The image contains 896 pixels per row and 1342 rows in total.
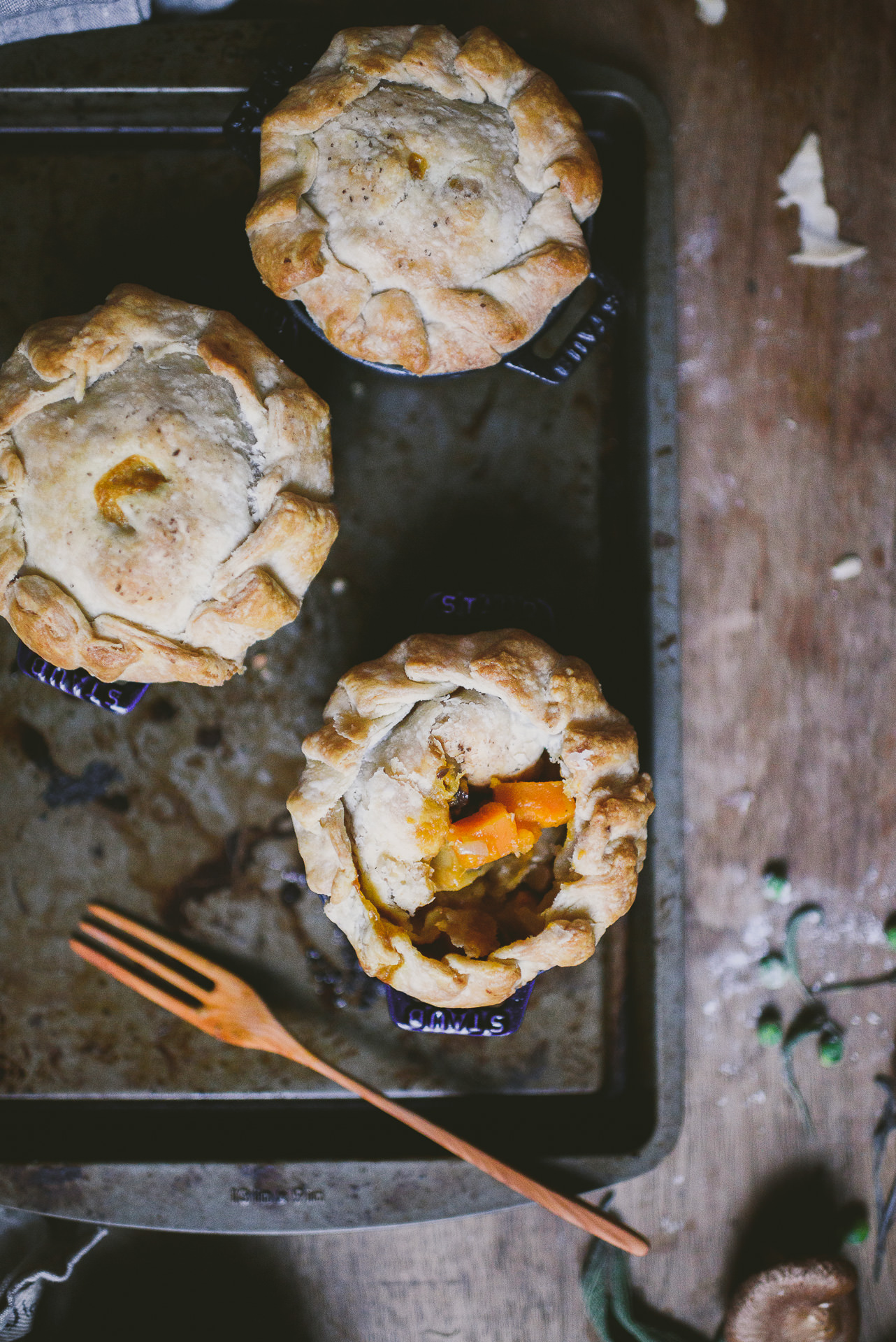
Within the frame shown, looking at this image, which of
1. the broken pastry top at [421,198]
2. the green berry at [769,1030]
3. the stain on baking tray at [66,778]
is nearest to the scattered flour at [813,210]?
the broken pastry top at [421,198]

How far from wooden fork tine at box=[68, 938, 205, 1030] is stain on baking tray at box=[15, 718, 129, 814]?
439mm

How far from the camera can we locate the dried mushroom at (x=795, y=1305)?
293 cm

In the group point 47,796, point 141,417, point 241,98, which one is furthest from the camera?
point 47,796

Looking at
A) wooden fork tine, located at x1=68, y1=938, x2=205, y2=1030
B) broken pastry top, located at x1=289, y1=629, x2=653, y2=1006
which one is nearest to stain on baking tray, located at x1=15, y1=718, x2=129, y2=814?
wooden fork tine, located at x1=68, y1=938, x2=205, y2=1030

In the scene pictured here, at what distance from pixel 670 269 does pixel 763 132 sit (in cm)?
68

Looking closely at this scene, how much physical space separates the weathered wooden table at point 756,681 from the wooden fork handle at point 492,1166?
273mm

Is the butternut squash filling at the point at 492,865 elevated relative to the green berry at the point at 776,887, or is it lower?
elevated

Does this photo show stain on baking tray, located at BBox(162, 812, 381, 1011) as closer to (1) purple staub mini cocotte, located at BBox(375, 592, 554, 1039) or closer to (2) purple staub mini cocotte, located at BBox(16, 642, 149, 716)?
(1) purple staub mini cocotte, located at BBox(375, 592, 554, 1039)

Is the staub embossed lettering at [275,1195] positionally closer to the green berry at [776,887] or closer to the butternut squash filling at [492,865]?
the butternut squash filling at [492,865]

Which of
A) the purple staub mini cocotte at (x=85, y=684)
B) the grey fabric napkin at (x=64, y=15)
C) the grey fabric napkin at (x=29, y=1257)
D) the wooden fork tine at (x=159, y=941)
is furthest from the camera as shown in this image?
the grey fabric napkin at (x=29, y=1257)

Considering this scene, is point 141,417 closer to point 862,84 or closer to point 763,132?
point 763,132

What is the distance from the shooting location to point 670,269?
2.83 metres

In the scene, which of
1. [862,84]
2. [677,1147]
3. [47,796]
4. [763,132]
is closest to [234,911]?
[47,796]

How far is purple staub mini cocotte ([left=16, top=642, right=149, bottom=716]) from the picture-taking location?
8.40 ft
